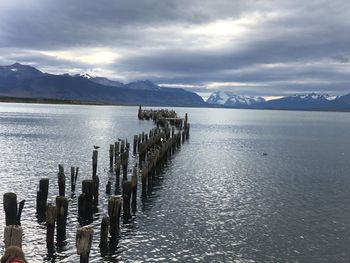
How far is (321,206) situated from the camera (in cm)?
2770

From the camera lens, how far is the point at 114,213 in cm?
1941

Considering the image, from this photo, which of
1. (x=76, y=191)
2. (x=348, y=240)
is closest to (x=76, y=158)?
(x=76, y=191)

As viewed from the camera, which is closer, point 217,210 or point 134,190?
point 134,190

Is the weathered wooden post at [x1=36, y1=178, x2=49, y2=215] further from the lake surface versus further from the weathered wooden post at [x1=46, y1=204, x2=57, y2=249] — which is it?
the weathered wooden post at [x1=46, y1=204, x2=57, y2=249]

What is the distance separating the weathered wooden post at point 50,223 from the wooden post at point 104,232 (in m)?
2.08

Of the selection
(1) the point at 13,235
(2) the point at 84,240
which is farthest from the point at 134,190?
(1) the point at 13,235

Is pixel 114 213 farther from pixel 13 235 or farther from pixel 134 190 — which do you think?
pixel 13 235

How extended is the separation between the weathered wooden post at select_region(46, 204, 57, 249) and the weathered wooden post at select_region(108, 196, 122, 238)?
2.52 metres

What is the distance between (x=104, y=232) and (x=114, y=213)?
1231mm

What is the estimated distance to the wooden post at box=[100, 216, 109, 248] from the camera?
18.1m

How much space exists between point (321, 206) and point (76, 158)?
26884 mm

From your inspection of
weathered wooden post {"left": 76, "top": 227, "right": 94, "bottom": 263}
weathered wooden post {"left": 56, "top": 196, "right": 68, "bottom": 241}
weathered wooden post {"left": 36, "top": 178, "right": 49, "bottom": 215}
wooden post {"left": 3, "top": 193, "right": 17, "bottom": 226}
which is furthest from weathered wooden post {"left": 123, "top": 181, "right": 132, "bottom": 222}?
weathered wooden post {"left": 76, "top": 227, "right": 94, "bottom": 263}

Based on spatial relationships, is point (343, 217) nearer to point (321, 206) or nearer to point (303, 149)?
point (321, 206)

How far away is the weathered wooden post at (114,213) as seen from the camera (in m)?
19.3
